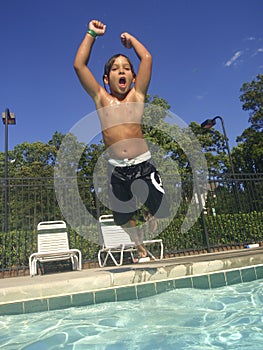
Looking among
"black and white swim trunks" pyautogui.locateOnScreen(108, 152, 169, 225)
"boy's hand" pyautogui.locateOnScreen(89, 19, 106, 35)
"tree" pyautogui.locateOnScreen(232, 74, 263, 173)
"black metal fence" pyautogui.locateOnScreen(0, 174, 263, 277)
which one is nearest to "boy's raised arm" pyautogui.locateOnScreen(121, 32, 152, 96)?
"boy's hand" pyautogui.locateOnScreen(89, 19, 106, 35)

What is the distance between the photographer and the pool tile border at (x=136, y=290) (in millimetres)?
2712

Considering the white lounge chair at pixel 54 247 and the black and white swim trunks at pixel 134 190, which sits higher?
the black and white swim trunks at pixel 134 190

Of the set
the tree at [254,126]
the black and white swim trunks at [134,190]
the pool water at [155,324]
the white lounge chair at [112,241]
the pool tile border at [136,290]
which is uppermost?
the tree at [254,126]

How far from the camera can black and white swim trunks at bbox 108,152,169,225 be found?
254 centimetres

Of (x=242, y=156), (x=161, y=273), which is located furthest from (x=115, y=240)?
(x=242, y=156)

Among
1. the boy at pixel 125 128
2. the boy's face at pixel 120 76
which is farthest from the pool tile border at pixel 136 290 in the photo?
the boy's face at pixel 120 76

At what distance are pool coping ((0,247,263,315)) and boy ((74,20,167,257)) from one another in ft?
2.70

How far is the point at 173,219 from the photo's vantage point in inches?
297

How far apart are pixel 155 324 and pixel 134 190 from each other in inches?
44.3

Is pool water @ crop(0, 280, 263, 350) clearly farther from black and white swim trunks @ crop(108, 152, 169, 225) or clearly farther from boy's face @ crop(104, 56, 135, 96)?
boy's face @ crop(104, 56, 135, 96)

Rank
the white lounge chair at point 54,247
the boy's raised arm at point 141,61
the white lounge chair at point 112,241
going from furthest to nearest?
the white lounge chair at point 112,241
the white lounge chair at point 54,247
the boy's raised arm at point 141,61

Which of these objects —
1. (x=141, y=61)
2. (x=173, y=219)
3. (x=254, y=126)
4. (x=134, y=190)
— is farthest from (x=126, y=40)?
(x=254, y=126)

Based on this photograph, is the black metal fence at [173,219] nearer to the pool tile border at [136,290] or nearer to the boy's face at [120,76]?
the pool tile border at [136,290]

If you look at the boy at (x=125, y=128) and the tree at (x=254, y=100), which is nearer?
the boy at (x=125, y=128)
